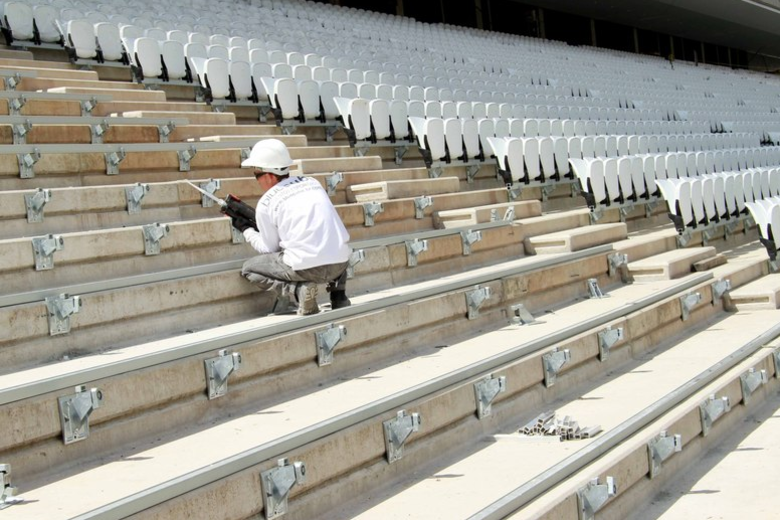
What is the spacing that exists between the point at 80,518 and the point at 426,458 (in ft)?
4.78

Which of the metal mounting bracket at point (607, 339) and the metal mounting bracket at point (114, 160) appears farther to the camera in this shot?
the metal mounting bracket at point (114, 160)

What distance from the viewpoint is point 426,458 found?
10.9 feet

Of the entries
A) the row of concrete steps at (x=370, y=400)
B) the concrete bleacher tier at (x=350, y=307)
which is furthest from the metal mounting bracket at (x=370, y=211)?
the row of concrete steps at (x=370, y=400)

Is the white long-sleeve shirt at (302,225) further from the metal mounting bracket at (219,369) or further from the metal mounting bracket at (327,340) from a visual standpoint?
the metal mounting bracket at (219,369)

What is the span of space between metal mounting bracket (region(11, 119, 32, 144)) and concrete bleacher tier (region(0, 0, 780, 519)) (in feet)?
0.04

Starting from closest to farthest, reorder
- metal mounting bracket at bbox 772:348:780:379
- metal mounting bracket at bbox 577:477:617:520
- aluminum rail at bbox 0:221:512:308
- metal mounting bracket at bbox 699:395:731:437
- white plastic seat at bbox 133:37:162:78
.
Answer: metal mounting bracket at bbox 577:477:617:520
aluminum rail at bbox 0:221:512:308
metal mounting bracket at bbox 699:395:731:437
metal mounting bracket at bbox 772:348:780:379
white plastic seat at bbox 133:37:162:78

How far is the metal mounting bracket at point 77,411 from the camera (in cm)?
263

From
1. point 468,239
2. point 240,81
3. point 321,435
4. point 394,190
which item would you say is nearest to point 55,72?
point 240,81

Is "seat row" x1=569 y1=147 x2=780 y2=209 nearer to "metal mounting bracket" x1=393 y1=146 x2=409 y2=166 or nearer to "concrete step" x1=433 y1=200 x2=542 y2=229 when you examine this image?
"concrete step" x1=433 y1=200 x2=542 y2=229

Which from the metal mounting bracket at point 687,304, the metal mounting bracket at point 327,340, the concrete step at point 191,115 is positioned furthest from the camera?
the concrete step at point 191,115

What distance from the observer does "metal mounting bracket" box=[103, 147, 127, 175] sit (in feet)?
15.9

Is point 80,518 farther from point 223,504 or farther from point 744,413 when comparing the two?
point 744,413

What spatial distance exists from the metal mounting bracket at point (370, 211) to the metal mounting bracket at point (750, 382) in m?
2.14

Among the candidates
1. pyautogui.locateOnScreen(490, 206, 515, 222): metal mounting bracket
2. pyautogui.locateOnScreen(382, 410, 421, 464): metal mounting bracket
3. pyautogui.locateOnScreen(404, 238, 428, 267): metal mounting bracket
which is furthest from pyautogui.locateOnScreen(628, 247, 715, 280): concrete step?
pyautogui.locateOnScreen(382, 410, 421, 464): metal mounting bracket
